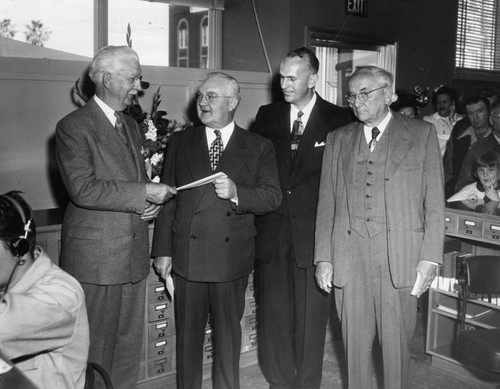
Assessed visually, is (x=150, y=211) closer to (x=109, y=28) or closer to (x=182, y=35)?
(x=109, y=28)

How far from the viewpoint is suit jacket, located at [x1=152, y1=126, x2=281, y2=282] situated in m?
3.14

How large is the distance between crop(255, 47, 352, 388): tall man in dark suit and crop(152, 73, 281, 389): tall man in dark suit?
19 cm

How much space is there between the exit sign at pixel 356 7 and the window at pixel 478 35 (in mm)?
1801

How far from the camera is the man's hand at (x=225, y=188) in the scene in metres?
→ 3.03

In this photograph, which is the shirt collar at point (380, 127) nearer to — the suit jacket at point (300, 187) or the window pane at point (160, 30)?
the suit jacket at point (300, 187)

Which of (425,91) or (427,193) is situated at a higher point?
(425,91)

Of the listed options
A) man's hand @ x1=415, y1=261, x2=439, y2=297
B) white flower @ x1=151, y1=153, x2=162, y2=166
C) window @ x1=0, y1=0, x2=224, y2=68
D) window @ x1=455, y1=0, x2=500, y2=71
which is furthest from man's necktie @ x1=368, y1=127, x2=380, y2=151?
window @ x1=455, y1=0, x2=500, y2=71

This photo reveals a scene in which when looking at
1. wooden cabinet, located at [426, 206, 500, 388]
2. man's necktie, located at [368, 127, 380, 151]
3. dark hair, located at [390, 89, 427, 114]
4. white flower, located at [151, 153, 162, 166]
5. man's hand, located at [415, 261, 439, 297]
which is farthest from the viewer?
dark hair, located at [390, 89, 427, 114]

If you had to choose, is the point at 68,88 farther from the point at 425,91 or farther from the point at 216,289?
the point at 425,91

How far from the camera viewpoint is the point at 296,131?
3.51 metres

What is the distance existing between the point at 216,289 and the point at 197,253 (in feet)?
0.73

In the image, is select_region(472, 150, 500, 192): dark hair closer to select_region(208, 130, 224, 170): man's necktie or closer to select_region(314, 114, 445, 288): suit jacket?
select_region(314, 114, 445, 288): suit jacket

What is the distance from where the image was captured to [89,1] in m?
5.64

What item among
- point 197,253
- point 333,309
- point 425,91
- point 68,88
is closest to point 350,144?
point 197,253
